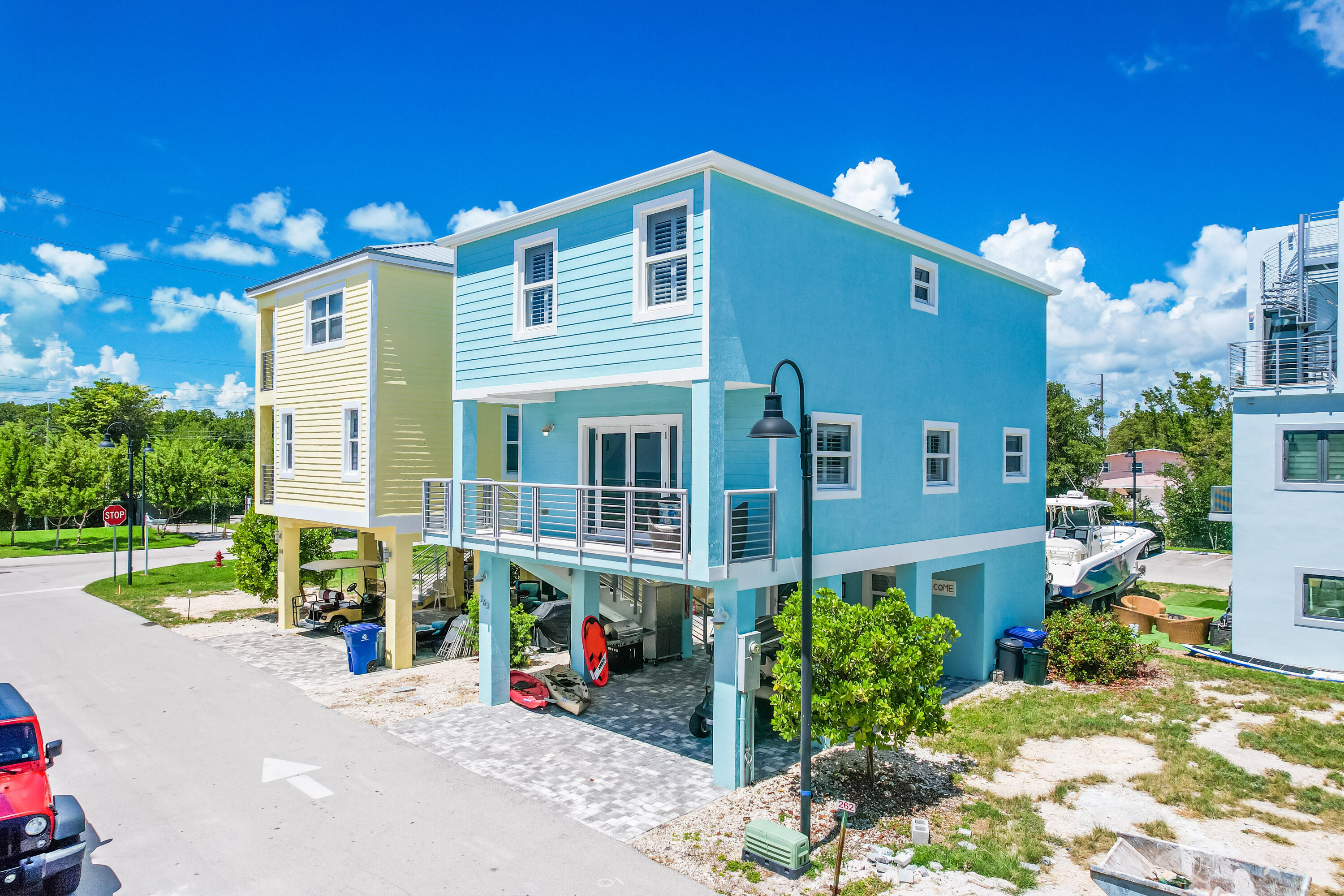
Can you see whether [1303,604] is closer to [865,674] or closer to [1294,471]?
[1294,471]

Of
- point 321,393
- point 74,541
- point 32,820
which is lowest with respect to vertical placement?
point 74,541

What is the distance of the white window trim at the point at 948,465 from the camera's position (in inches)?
591

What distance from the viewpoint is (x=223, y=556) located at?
1515 inches

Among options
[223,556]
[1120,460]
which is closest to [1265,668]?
[223,556]

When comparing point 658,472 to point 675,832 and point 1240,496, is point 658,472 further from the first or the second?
point 1240,496

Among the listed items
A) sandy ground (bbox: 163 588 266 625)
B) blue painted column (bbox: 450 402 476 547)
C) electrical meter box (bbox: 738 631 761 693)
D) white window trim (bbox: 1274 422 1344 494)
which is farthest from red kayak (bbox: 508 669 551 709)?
white window trim (bbox: 1274 422 1344 494)

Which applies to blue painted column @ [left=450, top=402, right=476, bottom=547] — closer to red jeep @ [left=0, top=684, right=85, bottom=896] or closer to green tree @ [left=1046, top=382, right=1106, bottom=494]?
red jeep @ [left=0, top=684, right=85, bottom=896]

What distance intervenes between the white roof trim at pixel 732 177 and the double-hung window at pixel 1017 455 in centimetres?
404

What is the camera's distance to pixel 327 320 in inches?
740

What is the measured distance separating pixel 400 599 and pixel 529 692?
4549mm

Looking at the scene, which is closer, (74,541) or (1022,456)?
(1022,456)

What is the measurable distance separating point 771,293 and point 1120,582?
18.0 m

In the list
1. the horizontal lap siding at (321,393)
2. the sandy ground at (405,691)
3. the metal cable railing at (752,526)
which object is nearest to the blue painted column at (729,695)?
the metal cable railing at (752,526)

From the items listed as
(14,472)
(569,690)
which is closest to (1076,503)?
(569,690)
